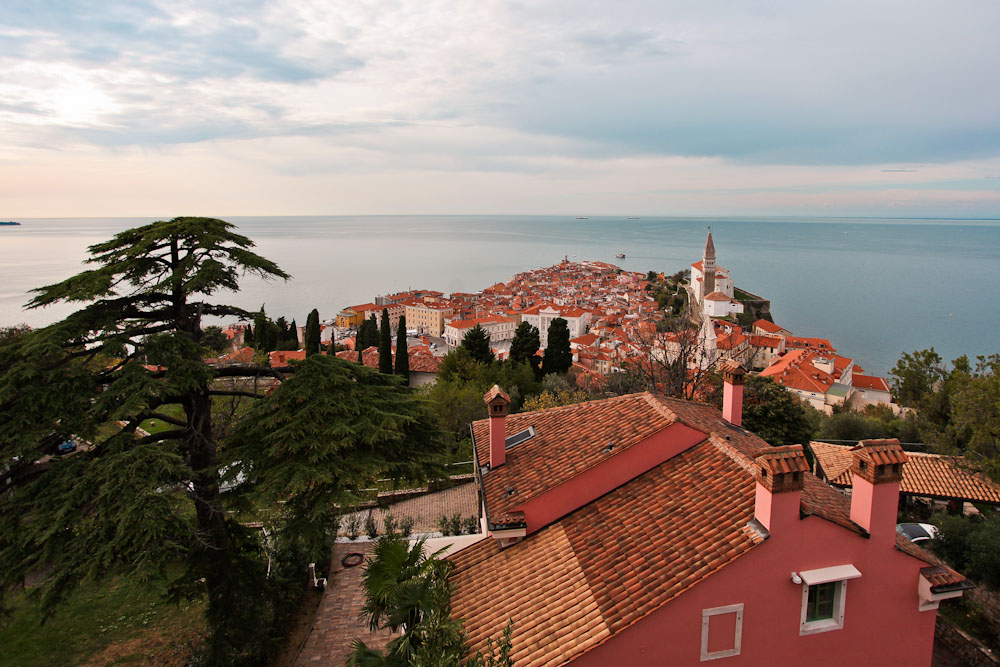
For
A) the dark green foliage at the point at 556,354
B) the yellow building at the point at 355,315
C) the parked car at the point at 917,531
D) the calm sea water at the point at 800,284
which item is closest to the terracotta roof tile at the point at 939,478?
the parked car at the point at 917,531

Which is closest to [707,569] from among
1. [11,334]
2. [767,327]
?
[11,334]

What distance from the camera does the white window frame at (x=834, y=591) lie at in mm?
6195

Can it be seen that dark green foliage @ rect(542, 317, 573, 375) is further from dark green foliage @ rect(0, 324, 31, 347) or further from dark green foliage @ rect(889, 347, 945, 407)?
dark green foliage @ rect(0, 324, 31, 347)

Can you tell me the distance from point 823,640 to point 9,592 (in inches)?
367

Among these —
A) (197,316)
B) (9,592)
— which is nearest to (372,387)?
(197,316)

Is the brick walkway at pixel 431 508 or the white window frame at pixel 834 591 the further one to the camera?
the brick walkway at pixel 431 508

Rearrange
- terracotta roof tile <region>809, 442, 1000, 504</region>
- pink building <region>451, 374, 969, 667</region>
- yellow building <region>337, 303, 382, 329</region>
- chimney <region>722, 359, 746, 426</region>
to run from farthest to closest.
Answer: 1. yellow building <region>337, 303, 382, 329</region>
2. terracotta roof tile <region>809, 442, 1000, 504</region>
3. chimney <region>722, 359, 746, 426</region>
4. pink building <region>451, 374, 969, 667</region>

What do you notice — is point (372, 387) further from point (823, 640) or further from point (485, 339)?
point (485, 339)

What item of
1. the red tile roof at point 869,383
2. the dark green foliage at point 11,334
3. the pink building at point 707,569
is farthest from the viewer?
the red tile roof at point 869,383

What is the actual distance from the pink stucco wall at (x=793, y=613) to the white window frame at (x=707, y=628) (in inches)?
2.0

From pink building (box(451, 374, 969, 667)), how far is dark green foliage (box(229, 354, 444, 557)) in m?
1.69

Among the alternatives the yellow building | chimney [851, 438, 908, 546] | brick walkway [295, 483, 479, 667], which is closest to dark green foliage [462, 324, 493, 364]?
brick walkway [295, 483, 479, 667]

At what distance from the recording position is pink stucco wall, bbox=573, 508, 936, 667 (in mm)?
5918

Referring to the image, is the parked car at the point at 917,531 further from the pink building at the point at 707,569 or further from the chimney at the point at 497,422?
the chimney at the point at 497,422
